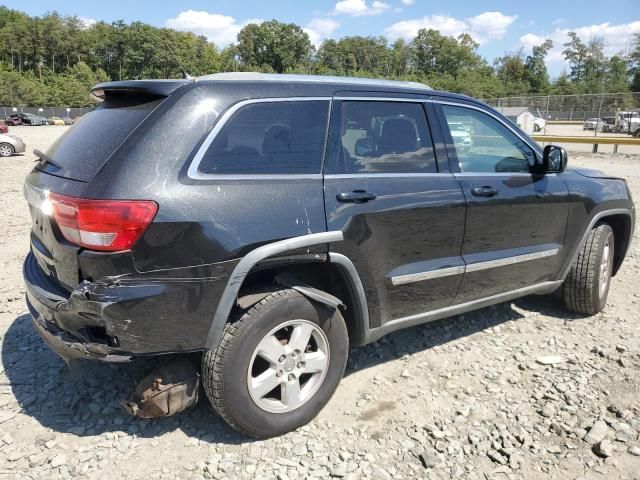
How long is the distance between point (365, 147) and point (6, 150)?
1874 centimetres

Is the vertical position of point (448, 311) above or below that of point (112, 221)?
below

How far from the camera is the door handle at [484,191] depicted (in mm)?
3340

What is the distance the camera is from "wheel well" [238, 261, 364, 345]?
8.81 ft

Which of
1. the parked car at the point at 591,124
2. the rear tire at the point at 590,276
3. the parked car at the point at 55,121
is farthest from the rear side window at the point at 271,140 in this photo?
the parked car at the point at 55,121

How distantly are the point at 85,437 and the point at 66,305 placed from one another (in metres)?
0.87

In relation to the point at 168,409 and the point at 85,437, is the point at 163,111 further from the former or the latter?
the point at 85,437

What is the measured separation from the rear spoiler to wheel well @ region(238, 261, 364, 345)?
1.01 metres

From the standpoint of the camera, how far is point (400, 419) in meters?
2.99

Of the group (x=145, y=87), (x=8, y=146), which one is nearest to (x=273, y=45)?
(x=8, y=146)

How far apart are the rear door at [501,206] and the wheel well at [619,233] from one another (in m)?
0.90

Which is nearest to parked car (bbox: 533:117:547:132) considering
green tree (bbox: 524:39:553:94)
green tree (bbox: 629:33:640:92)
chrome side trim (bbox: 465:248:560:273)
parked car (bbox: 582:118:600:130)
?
parked car (bbox: 582:118:600:130)

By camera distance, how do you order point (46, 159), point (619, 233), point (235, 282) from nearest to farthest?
1. point (235, 282)
2. point (46, 159)
3. point (619, 233)

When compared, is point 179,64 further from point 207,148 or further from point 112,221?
point 112,221

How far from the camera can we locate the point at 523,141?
381 cm
